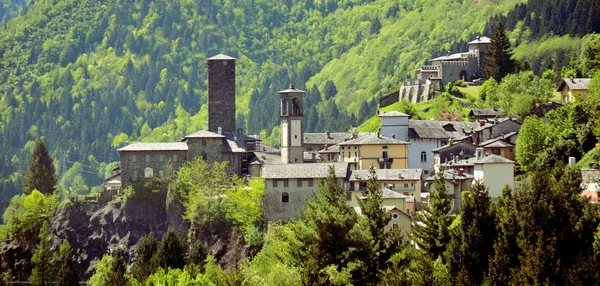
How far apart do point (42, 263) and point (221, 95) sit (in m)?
25.7

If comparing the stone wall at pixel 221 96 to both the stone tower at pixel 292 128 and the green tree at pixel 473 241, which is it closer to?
the stone tower at pixel 292 128

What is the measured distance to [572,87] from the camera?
131m

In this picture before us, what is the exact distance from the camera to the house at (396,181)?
108 metres

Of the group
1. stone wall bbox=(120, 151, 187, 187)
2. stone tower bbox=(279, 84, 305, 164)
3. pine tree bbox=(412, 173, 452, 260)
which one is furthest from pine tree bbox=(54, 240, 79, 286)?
pine tree bbox=(412, 173, 452, 260)

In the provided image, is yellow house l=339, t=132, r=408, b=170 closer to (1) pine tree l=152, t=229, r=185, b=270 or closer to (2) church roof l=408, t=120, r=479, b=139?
(2) church roof l=408, t=120, r=479, b=139

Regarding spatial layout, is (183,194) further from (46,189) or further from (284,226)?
(46,189)

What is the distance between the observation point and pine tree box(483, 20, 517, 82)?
499 ft

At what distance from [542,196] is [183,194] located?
4623 centimetres

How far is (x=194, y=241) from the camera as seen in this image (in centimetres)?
11538

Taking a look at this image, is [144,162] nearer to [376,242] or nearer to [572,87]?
[572,87]

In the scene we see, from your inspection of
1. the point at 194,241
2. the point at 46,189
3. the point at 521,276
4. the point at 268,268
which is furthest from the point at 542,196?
the point at 46,189

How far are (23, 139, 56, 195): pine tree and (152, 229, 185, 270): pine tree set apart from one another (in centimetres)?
4038

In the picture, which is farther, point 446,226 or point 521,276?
point 446,226

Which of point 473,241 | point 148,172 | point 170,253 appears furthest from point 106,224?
point 473,241
